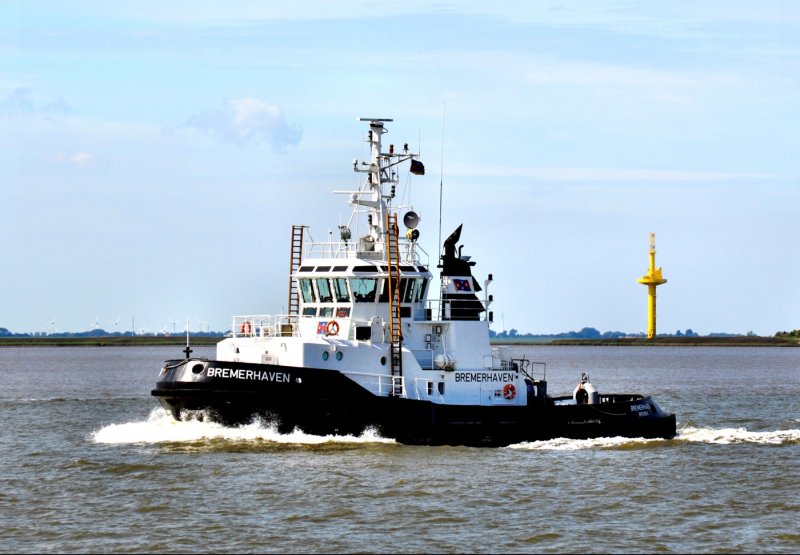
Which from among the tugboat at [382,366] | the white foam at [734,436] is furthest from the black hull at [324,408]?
the white foam at [734,436]

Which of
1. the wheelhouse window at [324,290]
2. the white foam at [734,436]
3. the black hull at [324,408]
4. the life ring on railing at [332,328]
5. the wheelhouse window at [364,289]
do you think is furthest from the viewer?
the white foam at [734,436]

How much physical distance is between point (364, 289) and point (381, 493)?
313 inches

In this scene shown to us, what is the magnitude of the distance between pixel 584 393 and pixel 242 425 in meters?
9.96

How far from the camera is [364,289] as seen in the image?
98.1ft

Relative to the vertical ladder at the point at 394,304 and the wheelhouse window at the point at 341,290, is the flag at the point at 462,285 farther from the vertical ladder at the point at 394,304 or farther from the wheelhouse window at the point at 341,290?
the wheelhouse window at the point at 341,290

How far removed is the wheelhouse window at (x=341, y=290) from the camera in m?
29.9

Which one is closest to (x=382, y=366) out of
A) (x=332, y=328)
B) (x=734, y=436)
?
(x=332, y=328)

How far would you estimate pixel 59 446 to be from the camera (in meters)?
30.7

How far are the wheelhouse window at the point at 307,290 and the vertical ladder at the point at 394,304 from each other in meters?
2.24

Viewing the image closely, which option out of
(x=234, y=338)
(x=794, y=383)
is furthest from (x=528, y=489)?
(x=794, y=383)

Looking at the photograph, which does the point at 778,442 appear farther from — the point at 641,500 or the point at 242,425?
the point at 242,425

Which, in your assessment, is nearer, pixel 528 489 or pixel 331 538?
pixel 331 538

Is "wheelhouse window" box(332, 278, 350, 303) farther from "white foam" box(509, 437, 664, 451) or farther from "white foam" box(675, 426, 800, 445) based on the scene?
"white foam" box(675, 426, 800, 445)

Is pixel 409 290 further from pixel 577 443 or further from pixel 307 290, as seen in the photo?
pixel 577 443
